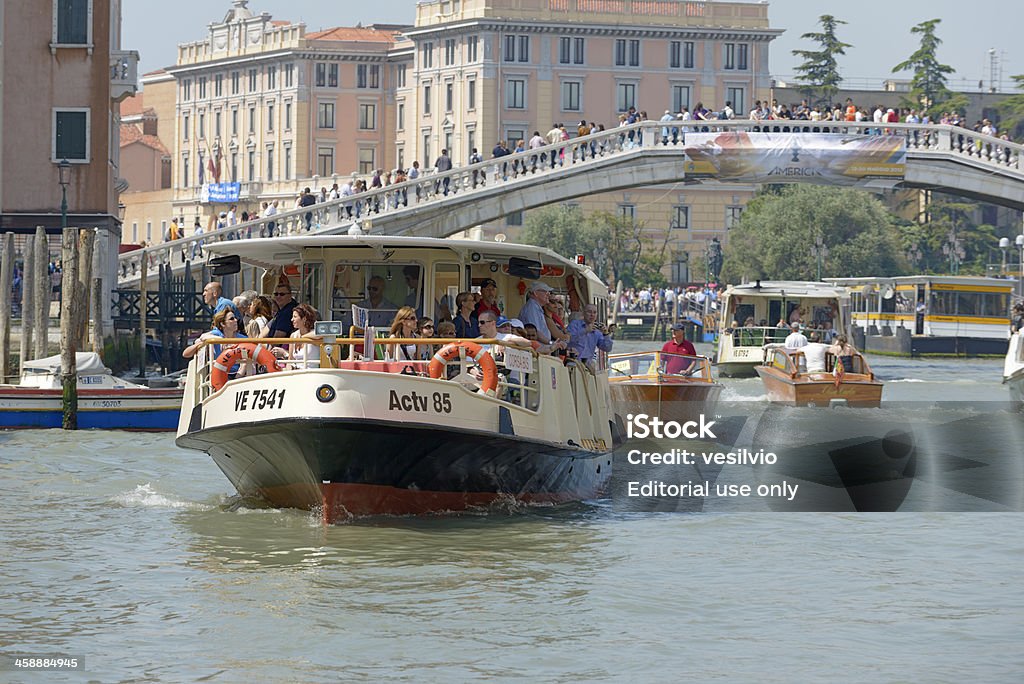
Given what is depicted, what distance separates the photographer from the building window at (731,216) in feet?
304

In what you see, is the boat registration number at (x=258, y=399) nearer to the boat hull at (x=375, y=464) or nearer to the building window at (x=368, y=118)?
the boat hull at (x=375, y=464)

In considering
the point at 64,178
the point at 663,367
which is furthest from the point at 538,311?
the point at 64,178

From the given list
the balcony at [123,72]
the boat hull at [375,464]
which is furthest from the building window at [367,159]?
the boat hull at [375,464]

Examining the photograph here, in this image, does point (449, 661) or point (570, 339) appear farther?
point (570, 339)

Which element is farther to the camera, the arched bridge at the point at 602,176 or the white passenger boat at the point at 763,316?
the arched bridge at the point at 602,176

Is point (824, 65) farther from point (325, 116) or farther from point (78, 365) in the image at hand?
point (78, 365)

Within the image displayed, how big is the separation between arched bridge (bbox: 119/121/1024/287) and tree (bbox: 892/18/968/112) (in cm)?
4182

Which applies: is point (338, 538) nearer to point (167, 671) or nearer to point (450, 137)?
point (167, 671)

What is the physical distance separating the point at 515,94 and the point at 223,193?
725 inches

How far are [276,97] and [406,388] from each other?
89.4 meters

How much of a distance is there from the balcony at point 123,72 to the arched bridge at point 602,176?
3.49 m

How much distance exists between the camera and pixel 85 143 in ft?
122

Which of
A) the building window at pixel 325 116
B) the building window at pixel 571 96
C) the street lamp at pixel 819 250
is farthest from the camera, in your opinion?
the building window at pixel 325 116

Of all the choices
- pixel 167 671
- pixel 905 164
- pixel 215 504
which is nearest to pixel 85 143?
pixel 905 164
